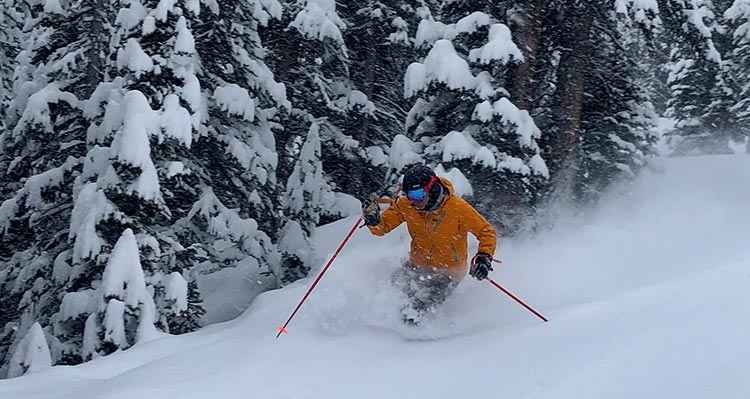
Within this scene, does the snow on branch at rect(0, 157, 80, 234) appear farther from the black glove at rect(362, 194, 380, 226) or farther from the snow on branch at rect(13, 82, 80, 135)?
the black glove at rect(362, 194, 380, 226)

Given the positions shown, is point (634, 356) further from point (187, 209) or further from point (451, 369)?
point (187, 209)

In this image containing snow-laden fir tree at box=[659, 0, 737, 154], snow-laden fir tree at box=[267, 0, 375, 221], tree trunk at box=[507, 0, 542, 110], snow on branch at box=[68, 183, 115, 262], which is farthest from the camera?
snow-laden fir tree at box=[659, 0, 737, 154]

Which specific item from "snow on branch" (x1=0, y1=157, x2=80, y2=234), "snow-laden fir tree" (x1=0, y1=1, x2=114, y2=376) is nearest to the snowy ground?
"snow-laden fir tree" (x1=0, y1=1, x2=114, y2=376)

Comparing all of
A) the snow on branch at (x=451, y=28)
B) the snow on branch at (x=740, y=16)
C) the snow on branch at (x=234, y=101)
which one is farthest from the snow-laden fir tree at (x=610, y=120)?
the snow on branch at (x=740, y=16)

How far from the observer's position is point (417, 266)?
25.8 ft

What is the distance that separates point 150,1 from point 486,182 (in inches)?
252

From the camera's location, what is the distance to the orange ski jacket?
740 cm

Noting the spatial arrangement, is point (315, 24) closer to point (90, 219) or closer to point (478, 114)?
point (478, 114)

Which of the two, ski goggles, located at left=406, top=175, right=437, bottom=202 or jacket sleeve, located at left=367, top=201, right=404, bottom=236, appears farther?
jacket sleeve, located at left=367, top=201, right=404, bottom=236

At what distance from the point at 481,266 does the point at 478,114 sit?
14.7 feet

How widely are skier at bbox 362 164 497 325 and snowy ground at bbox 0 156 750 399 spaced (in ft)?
0.84

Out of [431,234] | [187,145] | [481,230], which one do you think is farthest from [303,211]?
[481,230]

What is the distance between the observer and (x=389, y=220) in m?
7.91

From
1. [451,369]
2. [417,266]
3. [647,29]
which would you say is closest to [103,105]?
[417,266]
